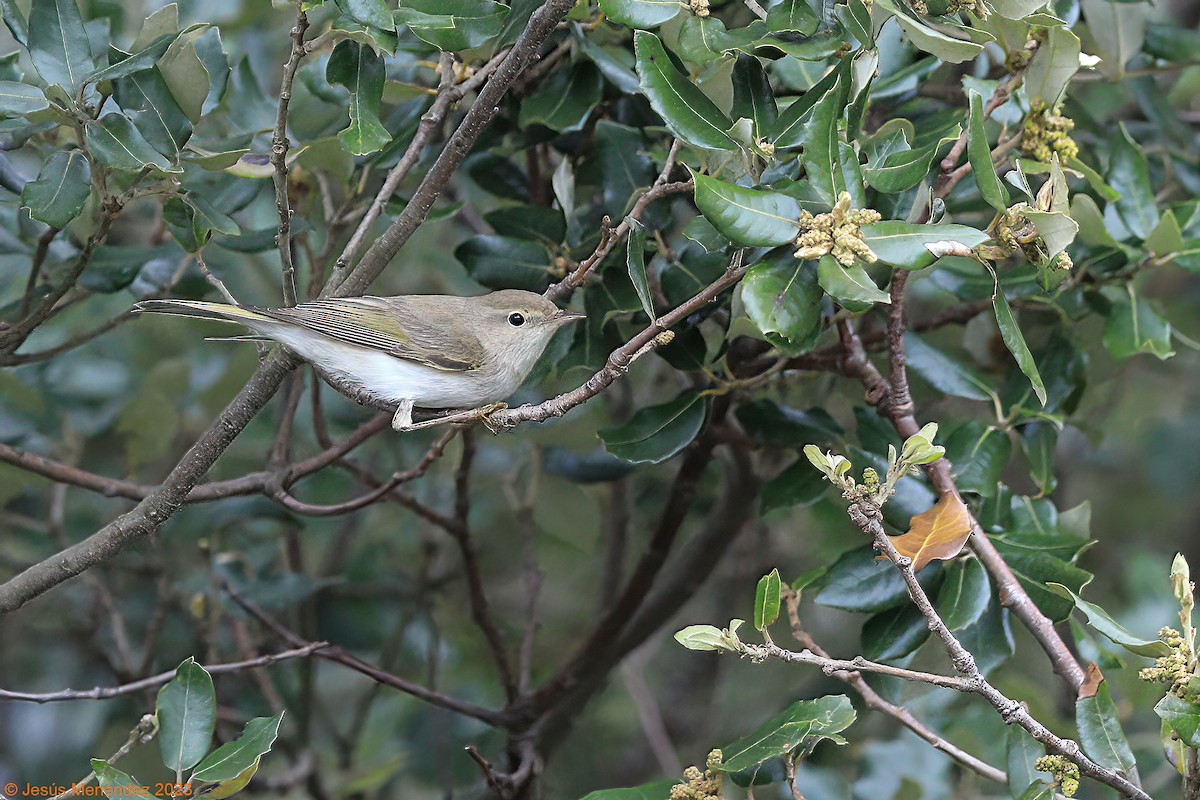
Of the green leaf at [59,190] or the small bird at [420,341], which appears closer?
the green leaf at [59,190]

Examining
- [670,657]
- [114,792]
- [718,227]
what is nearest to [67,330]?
[114,792]

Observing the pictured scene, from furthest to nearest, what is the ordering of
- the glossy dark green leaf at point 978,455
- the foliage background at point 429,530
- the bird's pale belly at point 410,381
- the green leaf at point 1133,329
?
the foliage background at point 429,530
the bird's pale belly at point 410,381
the green leaf at point 1133,329
the glossy dark green leaf at point 978,455

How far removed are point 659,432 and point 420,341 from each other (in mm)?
834

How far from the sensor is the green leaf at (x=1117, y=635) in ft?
6.16

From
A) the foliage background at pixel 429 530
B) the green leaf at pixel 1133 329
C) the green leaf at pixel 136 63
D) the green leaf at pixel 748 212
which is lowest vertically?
the foliage background at pixel 429 530

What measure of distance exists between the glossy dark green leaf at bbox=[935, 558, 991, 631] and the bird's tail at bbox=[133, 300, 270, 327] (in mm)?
1617

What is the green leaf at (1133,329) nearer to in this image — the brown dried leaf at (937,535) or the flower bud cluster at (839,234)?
the brown dried leaf at (937,535)

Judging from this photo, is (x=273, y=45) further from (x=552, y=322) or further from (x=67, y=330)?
(x=552, y=322)

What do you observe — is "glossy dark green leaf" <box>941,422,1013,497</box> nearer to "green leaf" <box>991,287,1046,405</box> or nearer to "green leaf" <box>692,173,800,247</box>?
"green leaf" <box>991,287,1046,405</box>

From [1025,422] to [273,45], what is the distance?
115 inches

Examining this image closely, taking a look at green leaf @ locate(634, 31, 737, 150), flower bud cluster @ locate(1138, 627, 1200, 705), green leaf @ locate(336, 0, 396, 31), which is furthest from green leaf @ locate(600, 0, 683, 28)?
flower bud cluster @ locate(1138, 627, 1200, 705)

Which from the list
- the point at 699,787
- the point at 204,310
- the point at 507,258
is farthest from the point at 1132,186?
the point at 204,310

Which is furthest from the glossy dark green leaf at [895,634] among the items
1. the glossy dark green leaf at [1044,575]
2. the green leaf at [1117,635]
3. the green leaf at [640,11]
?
the green leaf at [640,11]

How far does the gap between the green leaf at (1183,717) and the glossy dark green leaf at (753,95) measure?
125cm
